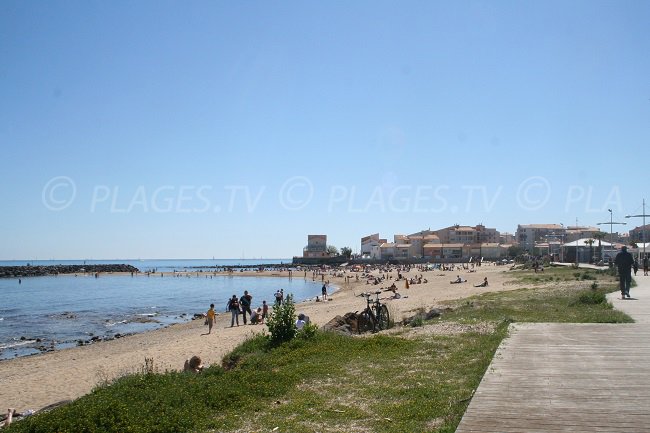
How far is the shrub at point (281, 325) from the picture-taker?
11227mm

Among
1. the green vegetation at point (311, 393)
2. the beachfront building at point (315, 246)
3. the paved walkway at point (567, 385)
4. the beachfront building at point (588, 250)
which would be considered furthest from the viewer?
the beachfront building at point (315, 246)

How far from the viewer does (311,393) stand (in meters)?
7.00

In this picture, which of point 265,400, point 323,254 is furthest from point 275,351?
point 323,254

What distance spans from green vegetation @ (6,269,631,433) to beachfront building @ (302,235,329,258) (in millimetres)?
126177

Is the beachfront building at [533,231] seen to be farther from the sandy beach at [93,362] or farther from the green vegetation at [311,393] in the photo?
the green vegetation at [311,393]

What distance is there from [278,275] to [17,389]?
79.5m

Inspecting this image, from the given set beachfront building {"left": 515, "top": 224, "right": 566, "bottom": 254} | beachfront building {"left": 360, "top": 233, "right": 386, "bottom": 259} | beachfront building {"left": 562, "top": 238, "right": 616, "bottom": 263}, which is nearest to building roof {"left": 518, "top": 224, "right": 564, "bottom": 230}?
beachfront building {"left": 515, "top": 224, "right": 566, "bottom": 254}

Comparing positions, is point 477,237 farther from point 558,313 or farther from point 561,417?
point 561,417

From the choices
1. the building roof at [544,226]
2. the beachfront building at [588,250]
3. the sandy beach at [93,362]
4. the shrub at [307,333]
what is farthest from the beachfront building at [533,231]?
the shrub at [307,333]

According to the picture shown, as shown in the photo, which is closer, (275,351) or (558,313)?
(275,351)

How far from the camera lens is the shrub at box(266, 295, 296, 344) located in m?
11.2

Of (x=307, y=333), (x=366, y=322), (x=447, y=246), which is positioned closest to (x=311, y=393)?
(x=307, y=333)

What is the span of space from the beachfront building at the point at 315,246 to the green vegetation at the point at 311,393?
126177 millimetres

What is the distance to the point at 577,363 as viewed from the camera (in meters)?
6.91
